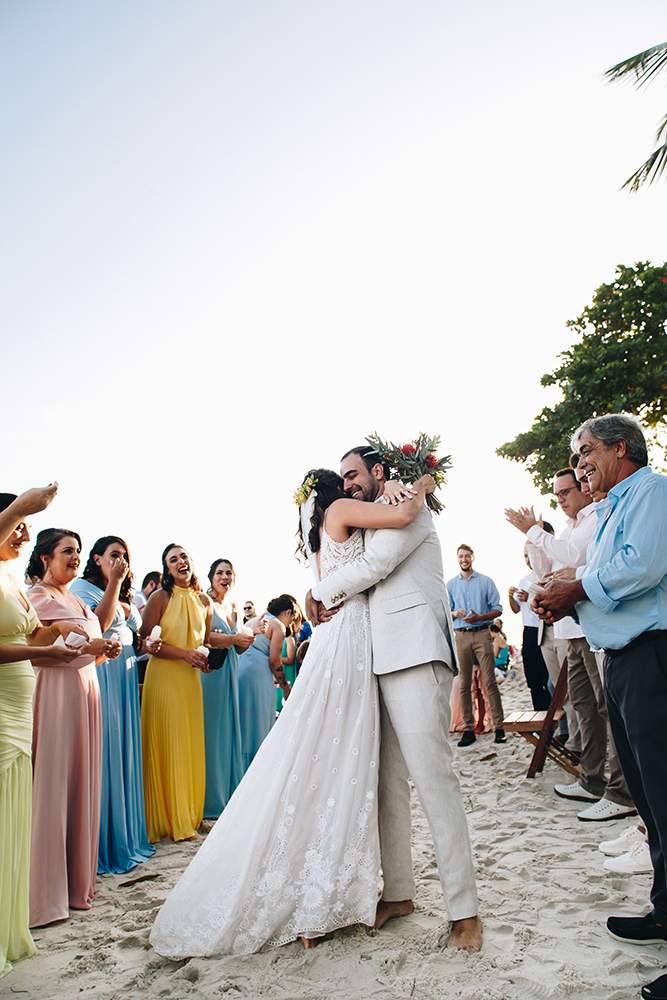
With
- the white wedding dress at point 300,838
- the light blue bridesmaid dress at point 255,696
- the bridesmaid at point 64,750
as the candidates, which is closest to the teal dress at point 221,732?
the light blue bridesmaid dress at point 255,696

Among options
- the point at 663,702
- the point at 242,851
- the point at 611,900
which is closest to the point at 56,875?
the point at 242,851

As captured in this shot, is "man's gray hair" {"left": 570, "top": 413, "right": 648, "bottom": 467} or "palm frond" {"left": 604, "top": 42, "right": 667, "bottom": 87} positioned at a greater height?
"palm frond" {"left": 604, "top": 42, "right": 667, "bottom": 87}

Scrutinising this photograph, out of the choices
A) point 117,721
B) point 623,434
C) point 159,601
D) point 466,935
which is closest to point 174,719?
point 117,721

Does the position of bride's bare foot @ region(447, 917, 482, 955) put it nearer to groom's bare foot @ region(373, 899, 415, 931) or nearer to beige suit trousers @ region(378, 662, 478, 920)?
beige suit trousers @ region(378, 662, 478, 920)

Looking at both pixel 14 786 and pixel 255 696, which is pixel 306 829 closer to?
pixel 14 786

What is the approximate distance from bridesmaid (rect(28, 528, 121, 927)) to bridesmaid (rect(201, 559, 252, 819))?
2.01 m

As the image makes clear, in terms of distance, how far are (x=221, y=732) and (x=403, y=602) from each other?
3791 mm

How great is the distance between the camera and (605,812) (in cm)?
485

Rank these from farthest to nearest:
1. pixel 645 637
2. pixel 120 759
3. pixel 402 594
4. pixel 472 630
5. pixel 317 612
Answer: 1. pixel 472 630
2. pixel 120 759
3. pixel 317 612
4. pixel 402 594
5. pixel 645 637

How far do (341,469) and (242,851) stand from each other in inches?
78.7

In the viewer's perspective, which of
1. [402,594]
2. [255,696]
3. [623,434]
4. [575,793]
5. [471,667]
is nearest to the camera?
[623,434]

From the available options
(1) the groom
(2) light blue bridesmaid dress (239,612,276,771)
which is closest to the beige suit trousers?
(1) the groom

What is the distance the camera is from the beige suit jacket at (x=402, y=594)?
3068 millimetres

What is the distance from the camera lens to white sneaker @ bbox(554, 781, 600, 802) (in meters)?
5.48
